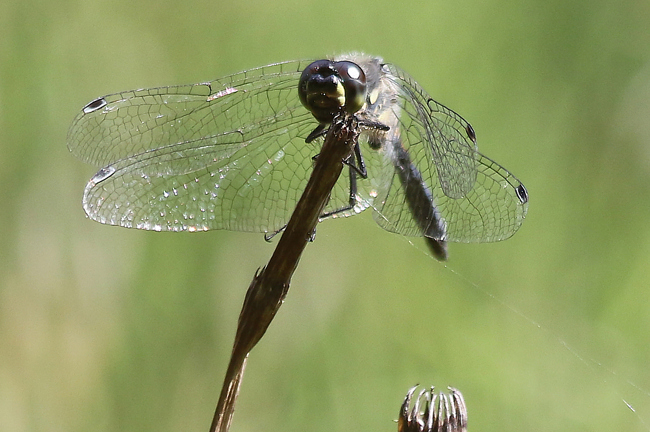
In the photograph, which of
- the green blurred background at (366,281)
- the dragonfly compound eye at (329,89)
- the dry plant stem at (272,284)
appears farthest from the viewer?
the green blurred background at (366,281)

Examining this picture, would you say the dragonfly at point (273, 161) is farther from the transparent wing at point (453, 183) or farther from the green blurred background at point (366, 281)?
the green blurred background at point (366, 281)

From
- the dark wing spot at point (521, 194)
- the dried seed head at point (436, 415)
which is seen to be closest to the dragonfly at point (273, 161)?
the dark wing spot at point (521, 194)

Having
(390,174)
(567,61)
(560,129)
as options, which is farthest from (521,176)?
(390,174)

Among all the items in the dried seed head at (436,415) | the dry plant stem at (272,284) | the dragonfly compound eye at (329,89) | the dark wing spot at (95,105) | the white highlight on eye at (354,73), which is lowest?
the dried seed head at (436,415)

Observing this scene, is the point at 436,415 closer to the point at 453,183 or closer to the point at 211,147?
the point at 453,183

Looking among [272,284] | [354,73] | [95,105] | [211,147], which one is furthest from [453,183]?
[95,105]

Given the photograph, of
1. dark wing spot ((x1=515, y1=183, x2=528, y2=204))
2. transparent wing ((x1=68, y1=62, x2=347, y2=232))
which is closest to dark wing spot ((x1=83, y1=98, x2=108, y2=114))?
transparent wing ((x1=68, y1=62, x2=347, y2=232))
